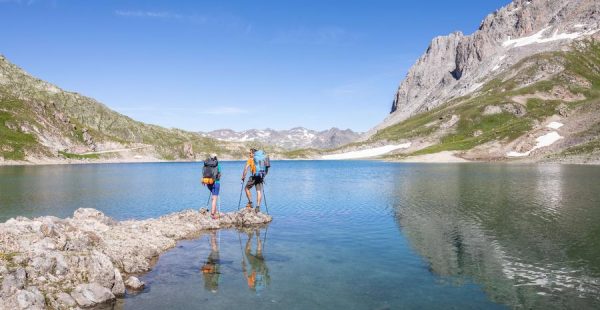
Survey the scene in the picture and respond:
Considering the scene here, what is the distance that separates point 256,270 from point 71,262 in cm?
783

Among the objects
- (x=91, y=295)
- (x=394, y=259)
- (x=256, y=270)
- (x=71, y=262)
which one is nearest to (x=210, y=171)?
(x=256, y=270)

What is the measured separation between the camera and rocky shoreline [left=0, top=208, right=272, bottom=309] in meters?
15.2

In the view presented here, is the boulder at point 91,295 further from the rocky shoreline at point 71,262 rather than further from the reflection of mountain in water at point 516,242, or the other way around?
the reflection of mountain in water at point 516,242

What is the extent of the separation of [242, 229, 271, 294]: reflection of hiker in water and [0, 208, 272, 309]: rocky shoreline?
4.66 metres

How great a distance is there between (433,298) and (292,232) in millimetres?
14550

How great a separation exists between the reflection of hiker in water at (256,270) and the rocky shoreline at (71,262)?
15.3 ft

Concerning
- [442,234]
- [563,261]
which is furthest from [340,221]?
[563,261]

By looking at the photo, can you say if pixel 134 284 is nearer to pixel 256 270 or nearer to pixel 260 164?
pixel 256 270

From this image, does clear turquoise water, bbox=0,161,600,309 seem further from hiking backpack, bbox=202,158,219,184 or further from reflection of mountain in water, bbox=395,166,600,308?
hiking backpack, bbox=202,158,219,184

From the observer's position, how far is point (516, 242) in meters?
25.3

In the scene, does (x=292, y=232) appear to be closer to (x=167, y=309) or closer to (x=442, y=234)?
(x=442, y=234)

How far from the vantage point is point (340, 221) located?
34.2 m

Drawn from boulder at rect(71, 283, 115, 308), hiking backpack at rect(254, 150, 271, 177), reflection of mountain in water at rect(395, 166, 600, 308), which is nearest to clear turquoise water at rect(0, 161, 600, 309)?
reflection of mountain in water at rect(395, 166, 600, 308)

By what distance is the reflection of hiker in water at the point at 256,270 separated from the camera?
18.0 m
